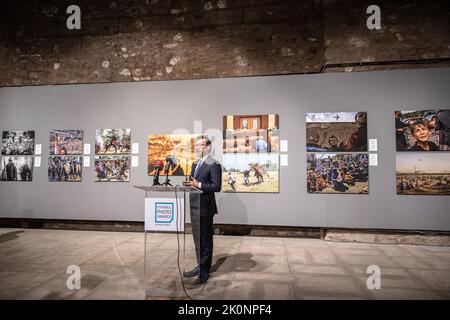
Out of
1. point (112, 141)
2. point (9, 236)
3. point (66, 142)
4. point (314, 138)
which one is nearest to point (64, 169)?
point (66, 142)

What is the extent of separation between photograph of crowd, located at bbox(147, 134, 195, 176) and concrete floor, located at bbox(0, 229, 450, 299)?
1.53 metres

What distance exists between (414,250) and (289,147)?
9.72ft

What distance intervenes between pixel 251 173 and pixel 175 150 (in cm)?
179

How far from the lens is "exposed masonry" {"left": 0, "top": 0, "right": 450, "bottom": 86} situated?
591cm

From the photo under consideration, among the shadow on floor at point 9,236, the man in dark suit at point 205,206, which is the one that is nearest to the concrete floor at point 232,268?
the shadow on floor at point 9,236

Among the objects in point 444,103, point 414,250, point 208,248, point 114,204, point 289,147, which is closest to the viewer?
point 208,248

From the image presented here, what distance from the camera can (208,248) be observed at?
341 cm

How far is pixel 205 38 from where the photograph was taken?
689 centimetres

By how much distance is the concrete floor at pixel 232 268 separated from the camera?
3135 mm

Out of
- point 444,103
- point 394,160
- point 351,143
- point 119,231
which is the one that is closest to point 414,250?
point 394,160

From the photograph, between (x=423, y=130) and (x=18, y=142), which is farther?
(x=18, y=142)

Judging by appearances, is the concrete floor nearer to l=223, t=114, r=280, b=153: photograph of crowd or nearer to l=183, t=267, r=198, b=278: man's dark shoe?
l=183, t=267, r=198, b=278: man's dark shoe

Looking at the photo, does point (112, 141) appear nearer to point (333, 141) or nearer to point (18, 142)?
point (18, 142)

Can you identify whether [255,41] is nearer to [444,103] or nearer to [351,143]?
[351,143]
